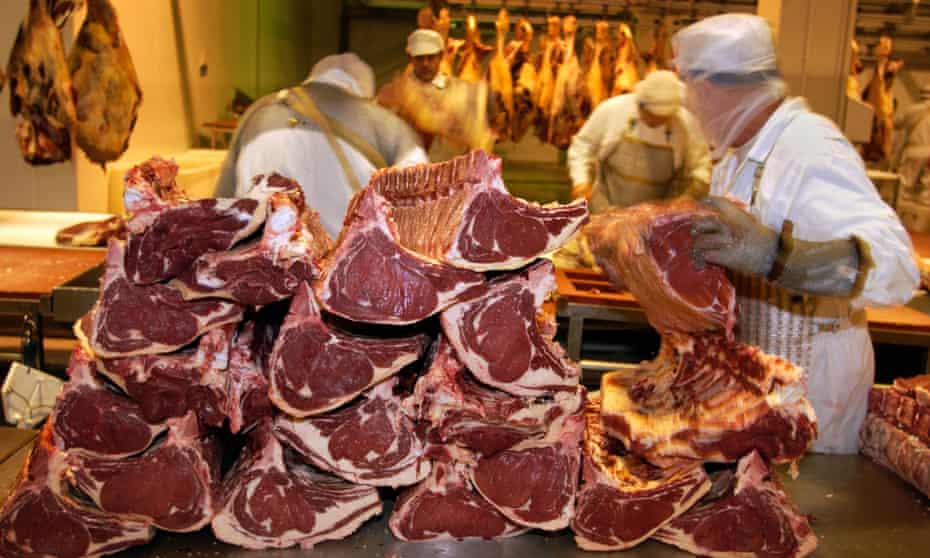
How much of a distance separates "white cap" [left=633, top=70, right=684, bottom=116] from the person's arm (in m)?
0.36

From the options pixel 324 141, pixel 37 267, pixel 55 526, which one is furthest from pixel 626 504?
pixel 37 267

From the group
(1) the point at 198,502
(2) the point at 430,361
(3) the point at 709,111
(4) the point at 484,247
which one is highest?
(3) the point at 709,111

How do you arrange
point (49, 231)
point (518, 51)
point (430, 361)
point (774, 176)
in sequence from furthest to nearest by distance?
point (518, 51) < point (49, 231) < point (774, 176) < point (430, 361)

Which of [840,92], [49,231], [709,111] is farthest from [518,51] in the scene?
[709,111]

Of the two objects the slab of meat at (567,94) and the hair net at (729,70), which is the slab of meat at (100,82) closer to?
the hair net at (729,70)

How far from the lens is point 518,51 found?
27.8ft

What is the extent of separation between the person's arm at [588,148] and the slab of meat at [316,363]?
399cm

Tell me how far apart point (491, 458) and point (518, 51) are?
7.20 metres

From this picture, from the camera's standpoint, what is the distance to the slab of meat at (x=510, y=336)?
1.65 metres

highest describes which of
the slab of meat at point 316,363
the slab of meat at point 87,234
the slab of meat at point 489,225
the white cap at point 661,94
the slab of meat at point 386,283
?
the white cap at point 661,94

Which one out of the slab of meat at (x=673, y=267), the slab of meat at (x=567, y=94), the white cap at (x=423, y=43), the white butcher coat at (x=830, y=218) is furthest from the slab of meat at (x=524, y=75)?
the slab of meat at (x=673, y=267)

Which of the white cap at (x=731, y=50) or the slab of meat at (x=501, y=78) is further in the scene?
the slab of meat at (x=501, y=78)

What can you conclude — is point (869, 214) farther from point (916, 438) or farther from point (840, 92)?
point (840, 92)

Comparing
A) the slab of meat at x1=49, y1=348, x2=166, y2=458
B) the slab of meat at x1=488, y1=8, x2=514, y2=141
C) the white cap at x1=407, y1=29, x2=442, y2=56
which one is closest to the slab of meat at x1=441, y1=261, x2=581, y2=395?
the slab of meat at x1=49, y1=348, x2=166, y2=458
